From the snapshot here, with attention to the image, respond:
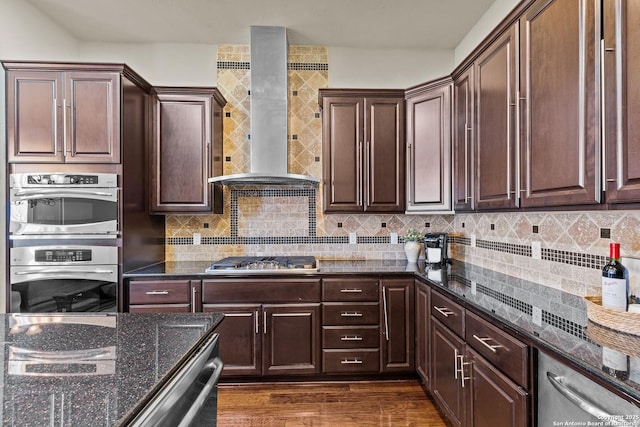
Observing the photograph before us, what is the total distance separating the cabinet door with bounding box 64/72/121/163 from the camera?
2.40m

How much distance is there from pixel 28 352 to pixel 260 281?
168 centimetres

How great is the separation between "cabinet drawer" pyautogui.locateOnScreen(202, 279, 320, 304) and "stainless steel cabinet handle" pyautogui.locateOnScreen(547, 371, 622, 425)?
1700 mm

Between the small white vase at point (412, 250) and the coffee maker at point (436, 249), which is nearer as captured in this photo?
the coffee maker at point (436, 249)

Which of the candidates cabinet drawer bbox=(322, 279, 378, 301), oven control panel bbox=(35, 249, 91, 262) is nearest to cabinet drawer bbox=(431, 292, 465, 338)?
cabinet drawer bbox=(322, 279, 378, 301)

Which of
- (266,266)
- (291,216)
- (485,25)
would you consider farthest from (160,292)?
(485,25)

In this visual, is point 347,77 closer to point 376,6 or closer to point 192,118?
point 376,6

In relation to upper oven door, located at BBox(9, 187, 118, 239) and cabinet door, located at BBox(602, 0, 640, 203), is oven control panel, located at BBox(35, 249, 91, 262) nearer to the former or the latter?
upper oven door, located at BBox(9, 187, 118, 239)

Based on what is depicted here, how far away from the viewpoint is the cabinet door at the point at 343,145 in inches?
115

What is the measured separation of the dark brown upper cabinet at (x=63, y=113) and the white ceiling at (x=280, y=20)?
70 centimetres

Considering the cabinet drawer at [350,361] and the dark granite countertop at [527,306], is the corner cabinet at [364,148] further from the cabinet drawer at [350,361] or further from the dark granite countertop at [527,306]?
the cabinet drawer at [350,361]

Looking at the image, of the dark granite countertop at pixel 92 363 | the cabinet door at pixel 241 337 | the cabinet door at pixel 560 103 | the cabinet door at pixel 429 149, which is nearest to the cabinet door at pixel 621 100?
the cabinet door at pixel 560 103

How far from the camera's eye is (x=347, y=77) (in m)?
3.30

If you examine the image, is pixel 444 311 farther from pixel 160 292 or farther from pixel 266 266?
pixel 160 292

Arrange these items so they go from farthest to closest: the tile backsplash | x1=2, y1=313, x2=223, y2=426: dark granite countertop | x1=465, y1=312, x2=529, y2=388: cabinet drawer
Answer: the tile backsplash < x1=465, y1=312, x2=529, y2=388: cabinet drawer < x1=2, y1=313, x2=223, y2=426: dark granite countertop
